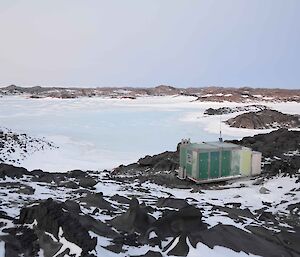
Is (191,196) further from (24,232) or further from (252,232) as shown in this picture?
(24,232)

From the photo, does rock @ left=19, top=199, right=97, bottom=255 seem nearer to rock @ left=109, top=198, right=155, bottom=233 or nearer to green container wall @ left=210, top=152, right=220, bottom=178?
rock @ left=109, top=198, right=155, bottom=233

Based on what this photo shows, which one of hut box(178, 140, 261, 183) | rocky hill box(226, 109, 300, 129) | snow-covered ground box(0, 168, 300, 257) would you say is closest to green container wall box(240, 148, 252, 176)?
hut box(178, 140, 261, 183)

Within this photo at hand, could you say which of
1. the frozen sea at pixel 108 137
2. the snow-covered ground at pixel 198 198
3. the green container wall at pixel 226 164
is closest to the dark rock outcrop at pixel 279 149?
the snow-covered ground at pixel 198 198

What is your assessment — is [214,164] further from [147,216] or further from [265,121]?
[265,121]

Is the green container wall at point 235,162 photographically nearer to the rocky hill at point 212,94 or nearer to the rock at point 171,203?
the rock at point 171,203

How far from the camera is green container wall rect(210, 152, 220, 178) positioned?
45.5ft

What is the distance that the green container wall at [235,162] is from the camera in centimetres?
1409

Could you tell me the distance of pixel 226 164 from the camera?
46.3 feet

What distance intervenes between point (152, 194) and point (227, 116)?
31826mm

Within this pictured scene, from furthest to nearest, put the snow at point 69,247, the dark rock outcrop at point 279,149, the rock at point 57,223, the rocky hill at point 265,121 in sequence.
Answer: the rocky hill at point 265,121
the dark rock outcrop at point 279,149
the rock at point 57,223
the snow at point 69,247

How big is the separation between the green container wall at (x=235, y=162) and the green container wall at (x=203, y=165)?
43.2 inches

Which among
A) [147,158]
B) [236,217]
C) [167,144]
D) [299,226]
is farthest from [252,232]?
[167,144]

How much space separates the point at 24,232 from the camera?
6.24 meters

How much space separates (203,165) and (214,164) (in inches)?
17.5
